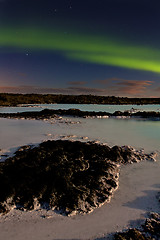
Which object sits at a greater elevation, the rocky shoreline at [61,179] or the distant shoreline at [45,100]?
the distant shoreline at [45,100]

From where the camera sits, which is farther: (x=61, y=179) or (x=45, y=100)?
(x=45, y=100)

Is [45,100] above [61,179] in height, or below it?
above

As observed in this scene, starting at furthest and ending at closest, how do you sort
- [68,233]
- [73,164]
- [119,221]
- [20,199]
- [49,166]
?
[73,164] → [49,166] → [20,199] → [119,221] → [68,233]

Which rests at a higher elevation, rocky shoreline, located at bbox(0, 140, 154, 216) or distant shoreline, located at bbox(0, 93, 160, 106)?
distant shoreline, located at bbox(0, 93, 160, 106)

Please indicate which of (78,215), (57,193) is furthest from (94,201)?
(57,193)

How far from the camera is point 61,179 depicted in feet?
15.7

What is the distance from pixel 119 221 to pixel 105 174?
5.69 ft

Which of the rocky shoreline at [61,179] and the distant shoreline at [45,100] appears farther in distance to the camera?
the distant shoreline at [45,100]

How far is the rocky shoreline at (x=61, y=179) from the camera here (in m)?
4.21

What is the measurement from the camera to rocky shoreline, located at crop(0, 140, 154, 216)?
421 centimetres

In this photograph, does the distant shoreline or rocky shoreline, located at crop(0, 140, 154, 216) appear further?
the distant shoreline

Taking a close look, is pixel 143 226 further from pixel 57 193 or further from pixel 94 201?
pixel 57 193

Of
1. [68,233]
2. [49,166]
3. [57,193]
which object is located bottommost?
[68,233]

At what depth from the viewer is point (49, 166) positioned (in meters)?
5.38
